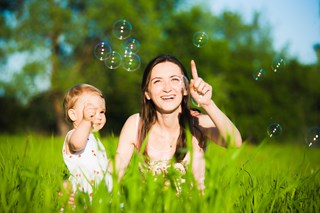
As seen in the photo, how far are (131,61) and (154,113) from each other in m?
1.25

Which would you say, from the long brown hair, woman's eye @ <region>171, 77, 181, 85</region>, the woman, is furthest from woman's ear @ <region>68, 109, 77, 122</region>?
woman's eye @ <region>171, 77, 181, 85</region>

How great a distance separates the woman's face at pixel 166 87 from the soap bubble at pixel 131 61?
48.6 inches

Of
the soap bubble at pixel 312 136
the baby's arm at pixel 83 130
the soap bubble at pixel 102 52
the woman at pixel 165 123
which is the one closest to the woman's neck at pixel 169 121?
the woman at pixel 165 123

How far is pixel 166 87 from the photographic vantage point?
3.85 m

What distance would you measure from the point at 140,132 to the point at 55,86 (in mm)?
19197

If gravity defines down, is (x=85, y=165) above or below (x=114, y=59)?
below

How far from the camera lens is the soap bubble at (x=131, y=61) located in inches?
207

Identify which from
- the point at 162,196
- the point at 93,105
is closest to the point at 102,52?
the point at 93,105

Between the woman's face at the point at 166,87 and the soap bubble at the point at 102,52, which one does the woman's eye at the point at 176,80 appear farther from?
the soap bubble at the point at 102,52

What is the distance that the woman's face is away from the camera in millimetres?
3836

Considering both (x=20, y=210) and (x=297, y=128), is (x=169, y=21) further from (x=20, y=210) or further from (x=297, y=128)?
(x=20, y=210)

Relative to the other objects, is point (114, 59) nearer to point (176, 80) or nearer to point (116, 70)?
point (176, 80)

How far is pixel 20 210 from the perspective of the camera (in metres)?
2.66

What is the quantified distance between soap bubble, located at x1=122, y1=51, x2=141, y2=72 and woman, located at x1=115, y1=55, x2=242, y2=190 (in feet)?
3.56
